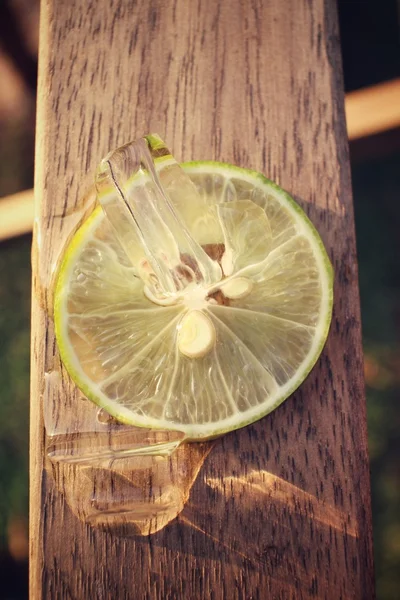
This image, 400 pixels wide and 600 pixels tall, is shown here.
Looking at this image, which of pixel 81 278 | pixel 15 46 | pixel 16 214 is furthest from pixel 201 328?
pixel 15 46

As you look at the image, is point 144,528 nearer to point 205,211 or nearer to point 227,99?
point 205,211

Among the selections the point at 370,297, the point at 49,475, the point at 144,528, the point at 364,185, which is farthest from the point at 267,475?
the point at 364,185

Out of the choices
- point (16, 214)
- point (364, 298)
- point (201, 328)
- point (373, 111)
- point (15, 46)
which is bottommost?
point (201, 328)

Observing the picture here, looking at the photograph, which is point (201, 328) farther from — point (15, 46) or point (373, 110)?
point (15, 46)

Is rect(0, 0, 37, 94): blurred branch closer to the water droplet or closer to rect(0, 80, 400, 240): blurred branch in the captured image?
rect(0, 80, 400, 240): blurred branch

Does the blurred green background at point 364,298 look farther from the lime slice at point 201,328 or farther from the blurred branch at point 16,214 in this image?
the lime slice at point 201,328

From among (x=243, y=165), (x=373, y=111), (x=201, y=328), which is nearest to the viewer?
(x=201, y=328)

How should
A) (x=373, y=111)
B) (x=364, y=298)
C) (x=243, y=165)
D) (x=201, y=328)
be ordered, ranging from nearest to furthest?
1. (x=201, y=328)
2. (x=243, y=165)
3. (x=373, y=111)
4. (x=364, y=298)
